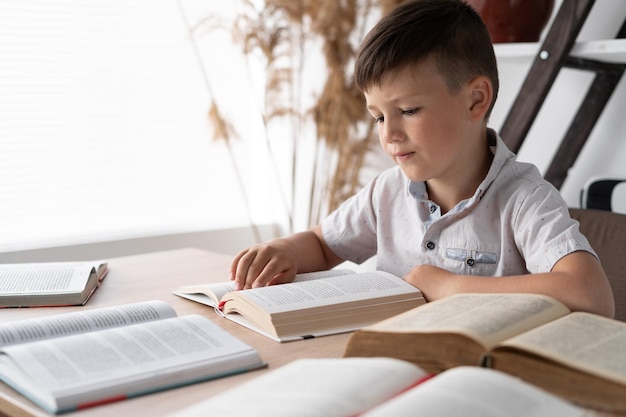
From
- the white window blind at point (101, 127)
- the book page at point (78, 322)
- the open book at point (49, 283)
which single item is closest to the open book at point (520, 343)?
the book page at point (78, 322)

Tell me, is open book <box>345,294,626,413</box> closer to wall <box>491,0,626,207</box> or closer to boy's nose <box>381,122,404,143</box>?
boy's nose <box>381,122,404,143</box>

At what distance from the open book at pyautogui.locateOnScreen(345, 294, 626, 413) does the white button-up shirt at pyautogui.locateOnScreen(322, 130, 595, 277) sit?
12.1 inches

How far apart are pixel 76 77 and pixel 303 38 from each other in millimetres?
921

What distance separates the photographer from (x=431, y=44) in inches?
49.9

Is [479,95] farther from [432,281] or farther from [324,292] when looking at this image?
[324,292]

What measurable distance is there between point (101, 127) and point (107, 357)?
227 cm

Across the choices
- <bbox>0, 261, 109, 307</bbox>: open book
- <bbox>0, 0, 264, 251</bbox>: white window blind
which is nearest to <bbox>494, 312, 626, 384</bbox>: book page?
<bbox>0, 261, 109, 307</bbox>: open book

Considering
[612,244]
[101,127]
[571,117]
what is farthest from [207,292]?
[101,127]

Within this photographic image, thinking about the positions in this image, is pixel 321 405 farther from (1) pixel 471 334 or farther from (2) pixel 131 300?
(2) pixel 131 300

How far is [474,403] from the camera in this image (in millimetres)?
587

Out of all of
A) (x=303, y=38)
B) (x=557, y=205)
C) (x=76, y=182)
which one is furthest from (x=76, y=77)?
(x=557, y=205)

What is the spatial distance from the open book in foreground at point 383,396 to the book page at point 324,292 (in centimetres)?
31

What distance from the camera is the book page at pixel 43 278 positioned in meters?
1.22

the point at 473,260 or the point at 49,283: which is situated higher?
the point at 49,283
